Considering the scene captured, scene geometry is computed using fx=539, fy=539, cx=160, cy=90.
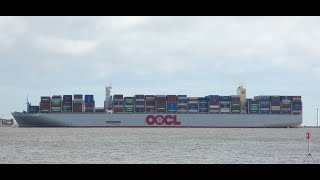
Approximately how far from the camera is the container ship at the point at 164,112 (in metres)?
86.8

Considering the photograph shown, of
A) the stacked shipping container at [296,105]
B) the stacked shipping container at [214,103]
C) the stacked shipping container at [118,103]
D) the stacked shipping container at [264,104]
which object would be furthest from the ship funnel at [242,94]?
the stacked shipping container at [118,103]

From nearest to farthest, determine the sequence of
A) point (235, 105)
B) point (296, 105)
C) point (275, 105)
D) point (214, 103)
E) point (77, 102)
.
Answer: point (214, 103) < point (77, 102) < point (275, 105) < point (235, 105) < point (296, 105)

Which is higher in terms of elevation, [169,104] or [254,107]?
[169,104]

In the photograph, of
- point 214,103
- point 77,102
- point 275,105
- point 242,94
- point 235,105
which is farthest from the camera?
point 242,94

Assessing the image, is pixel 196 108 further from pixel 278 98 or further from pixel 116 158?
pixel 116 158

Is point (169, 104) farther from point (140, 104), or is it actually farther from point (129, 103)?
point (129, 103)

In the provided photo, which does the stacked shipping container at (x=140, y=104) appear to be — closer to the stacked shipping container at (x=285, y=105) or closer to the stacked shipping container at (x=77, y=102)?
the stacked shipping container at (x=77, y=102)

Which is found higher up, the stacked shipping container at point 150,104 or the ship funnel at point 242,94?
the ship funnel at point 242,94

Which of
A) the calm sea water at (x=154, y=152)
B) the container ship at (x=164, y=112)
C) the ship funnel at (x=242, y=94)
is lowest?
the calm sea water at (x=154, y=152)

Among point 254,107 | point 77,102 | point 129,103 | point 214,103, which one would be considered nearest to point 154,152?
point 129,103

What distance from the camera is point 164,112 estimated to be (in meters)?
87.9

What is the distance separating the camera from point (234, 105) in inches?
3494
